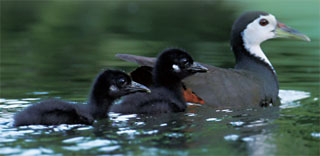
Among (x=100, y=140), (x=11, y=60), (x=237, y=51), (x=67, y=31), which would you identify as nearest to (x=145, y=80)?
(x=237, y=51)

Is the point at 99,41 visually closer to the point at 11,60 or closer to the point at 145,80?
the point at 11,60

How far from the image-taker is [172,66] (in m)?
12.2

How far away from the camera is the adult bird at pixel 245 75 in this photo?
12578 millimetres

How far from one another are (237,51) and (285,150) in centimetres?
526

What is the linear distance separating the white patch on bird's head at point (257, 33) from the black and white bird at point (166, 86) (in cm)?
196

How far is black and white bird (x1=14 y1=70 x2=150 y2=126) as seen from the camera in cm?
1041

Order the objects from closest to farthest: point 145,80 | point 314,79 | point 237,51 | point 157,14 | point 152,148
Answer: point 152,148 → point 145,80 → point 237,51 → point 314,79 → point 157,14

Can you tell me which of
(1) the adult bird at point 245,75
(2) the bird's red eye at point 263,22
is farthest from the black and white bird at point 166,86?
(2) the bird's red eye at point 263,22

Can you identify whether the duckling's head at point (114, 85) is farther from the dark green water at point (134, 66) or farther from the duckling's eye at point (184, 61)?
the duckling's eye at point (184, 61)

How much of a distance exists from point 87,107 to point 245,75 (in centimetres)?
350

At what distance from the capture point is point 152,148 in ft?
29.8

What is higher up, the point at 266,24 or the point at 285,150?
the point at 266,24

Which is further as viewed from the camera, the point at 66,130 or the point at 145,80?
the point at 145,80

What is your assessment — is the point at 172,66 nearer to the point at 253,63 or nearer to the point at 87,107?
the point at 87,107
